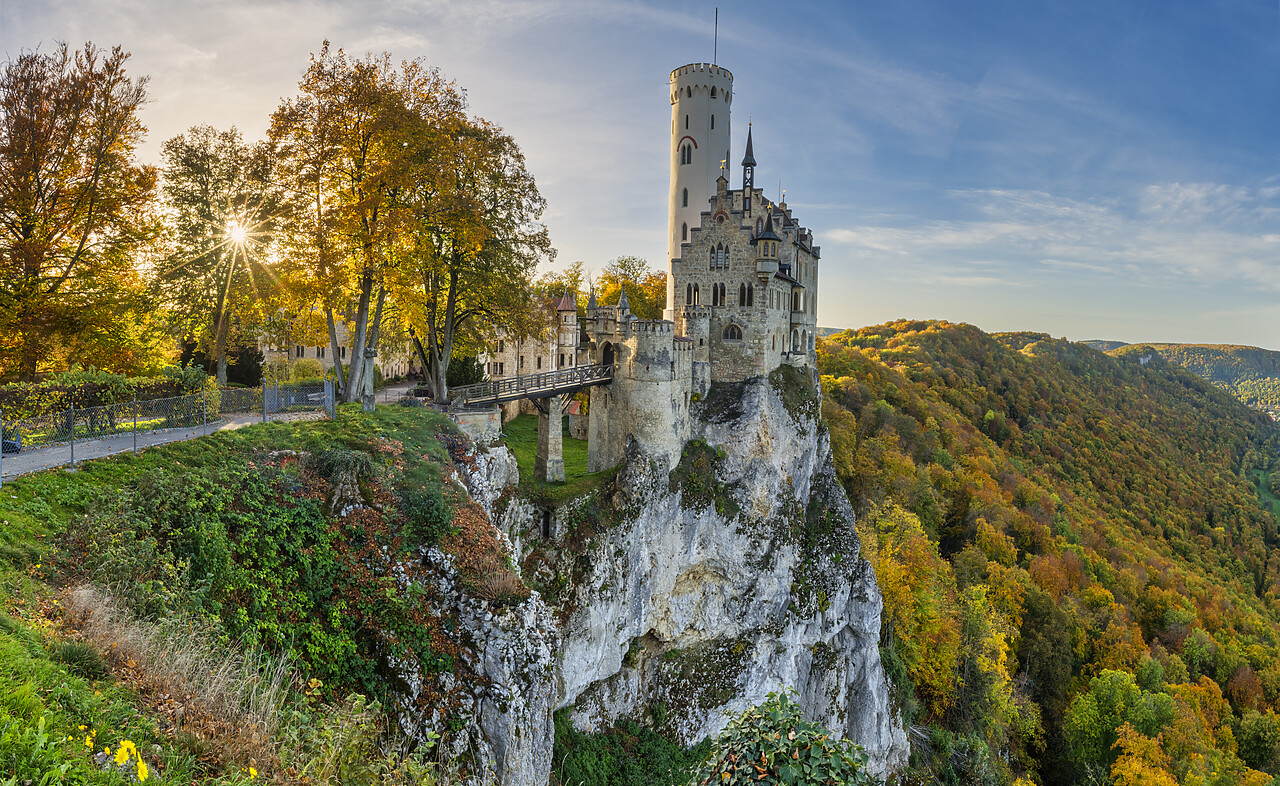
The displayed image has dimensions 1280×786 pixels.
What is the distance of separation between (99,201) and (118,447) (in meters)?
7.76

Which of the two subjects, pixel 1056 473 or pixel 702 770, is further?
pixel 1056 473

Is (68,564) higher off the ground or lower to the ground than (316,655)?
higher

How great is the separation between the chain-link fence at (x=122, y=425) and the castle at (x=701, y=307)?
1165 centimetres

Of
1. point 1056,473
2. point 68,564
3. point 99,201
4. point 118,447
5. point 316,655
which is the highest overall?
point 99,201

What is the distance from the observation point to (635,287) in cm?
4691

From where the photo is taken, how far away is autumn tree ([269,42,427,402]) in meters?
20.2

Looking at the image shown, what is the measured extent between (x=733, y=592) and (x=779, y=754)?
25.7m

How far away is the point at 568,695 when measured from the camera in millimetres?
24422

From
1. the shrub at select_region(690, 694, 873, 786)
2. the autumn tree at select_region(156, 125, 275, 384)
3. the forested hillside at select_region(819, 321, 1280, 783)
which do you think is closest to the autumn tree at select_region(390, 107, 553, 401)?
the autumn tree at select_region(156, 125, 275, 384)

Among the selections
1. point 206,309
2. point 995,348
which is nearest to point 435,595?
point 206,309

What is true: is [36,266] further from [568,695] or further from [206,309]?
[568,695]

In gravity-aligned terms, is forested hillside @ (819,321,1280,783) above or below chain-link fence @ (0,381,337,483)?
below

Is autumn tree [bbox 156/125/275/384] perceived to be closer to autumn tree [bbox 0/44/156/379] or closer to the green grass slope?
autumn tree [bbox 0/44/156/379]

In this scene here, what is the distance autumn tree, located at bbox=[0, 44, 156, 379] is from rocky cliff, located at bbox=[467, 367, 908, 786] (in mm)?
11761
